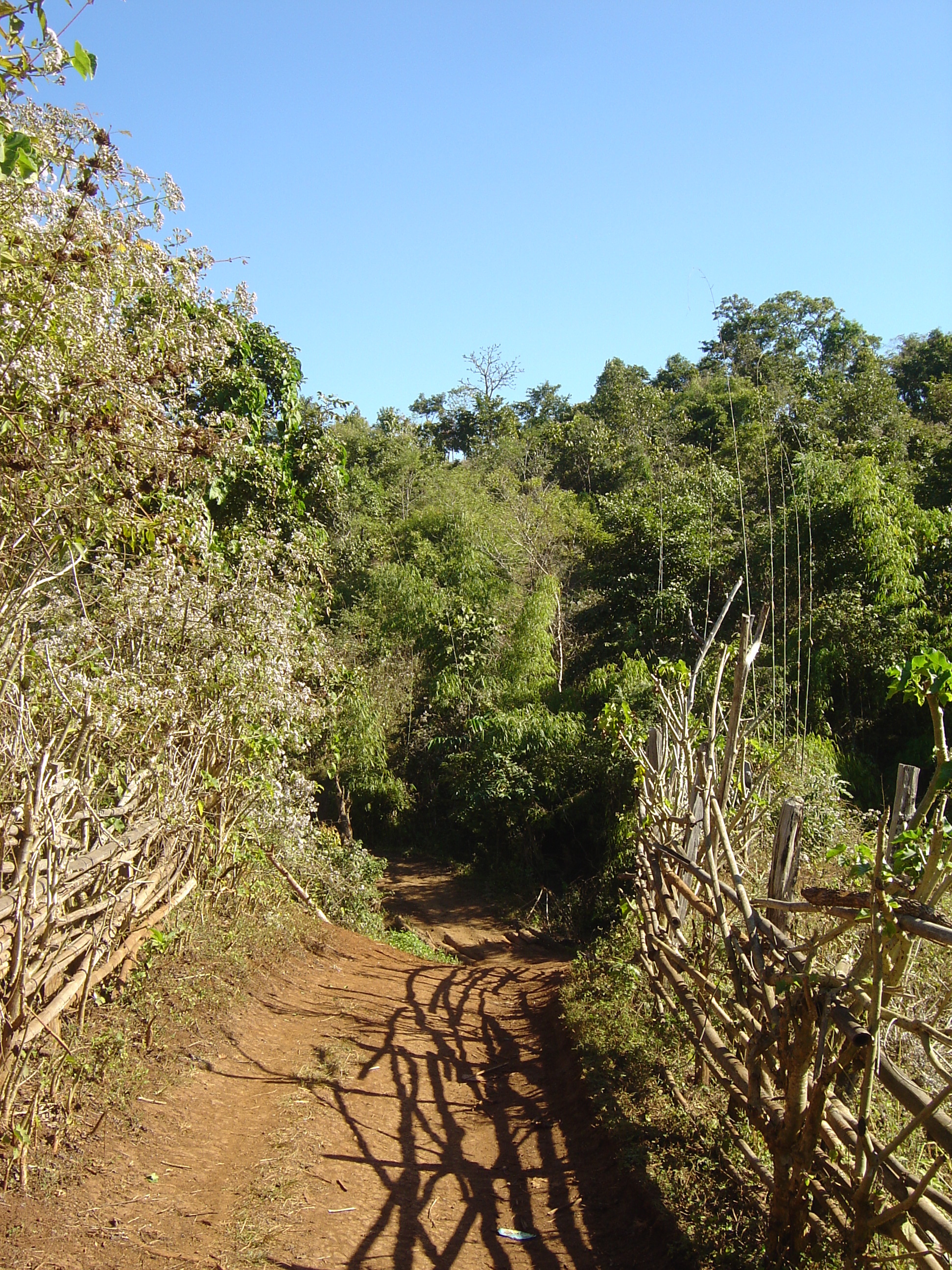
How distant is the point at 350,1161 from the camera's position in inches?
152

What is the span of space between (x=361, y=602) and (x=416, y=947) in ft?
26.6

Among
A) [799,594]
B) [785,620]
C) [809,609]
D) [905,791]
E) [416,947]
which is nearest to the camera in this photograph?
[905,791]

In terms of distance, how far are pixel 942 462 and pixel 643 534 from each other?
16.2 feet

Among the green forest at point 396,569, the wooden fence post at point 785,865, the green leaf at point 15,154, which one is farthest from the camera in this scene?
the green forest at point 396,569

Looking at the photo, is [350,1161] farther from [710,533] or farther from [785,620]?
[710,533]

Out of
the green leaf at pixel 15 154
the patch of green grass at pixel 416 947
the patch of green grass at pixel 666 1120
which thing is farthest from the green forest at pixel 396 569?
the patch of green grass at pixel 666 1120

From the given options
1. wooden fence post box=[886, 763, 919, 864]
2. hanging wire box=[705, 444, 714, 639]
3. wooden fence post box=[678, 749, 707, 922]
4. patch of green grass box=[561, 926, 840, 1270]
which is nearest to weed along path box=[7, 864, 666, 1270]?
patch of green grass box=[561, 926, 840, 1270]

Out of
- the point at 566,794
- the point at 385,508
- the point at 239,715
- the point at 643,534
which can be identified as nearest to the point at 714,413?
the point at 385,508

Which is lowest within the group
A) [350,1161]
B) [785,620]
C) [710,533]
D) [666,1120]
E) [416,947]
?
[416,947]

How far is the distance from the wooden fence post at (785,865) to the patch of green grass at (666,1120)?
84 cm

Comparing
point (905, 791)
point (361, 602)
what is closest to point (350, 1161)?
point (905, 791)

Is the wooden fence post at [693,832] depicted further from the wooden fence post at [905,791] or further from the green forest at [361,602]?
the wooden fence post at [905,791]

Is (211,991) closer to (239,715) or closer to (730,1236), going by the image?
(239,715)

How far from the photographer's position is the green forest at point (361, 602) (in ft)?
15.0
